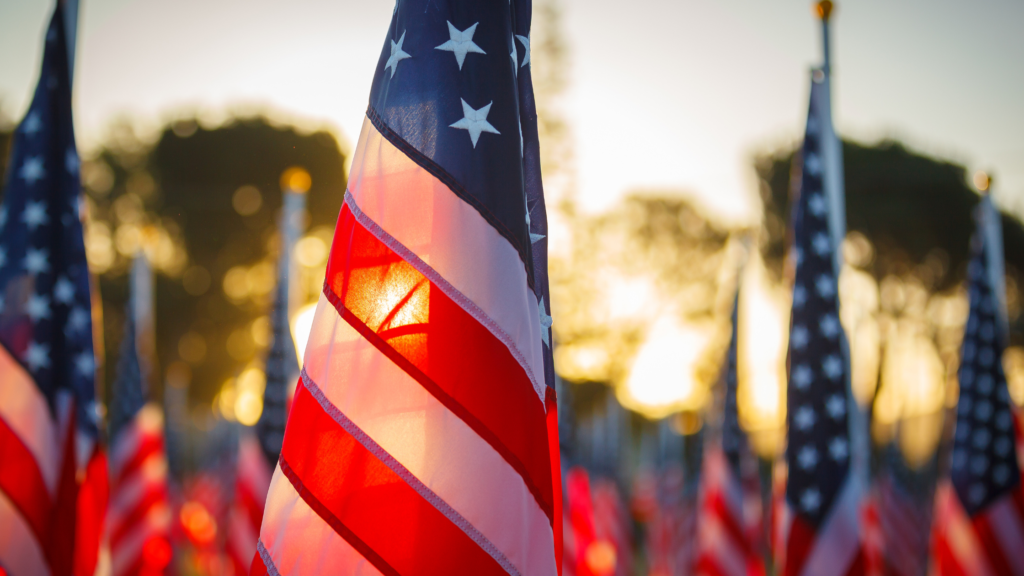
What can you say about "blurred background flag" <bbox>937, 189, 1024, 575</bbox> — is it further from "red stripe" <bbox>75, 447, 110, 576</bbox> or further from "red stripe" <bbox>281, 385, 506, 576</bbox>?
"red stripe" <bbox>75, 447, 110, 576</bbox>

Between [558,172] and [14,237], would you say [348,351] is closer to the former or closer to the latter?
[14,237]

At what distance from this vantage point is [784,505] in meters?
5.22

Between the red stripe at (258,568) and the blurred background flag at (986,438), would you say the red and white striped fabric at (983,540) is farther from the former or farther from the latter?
the red stripe at (258,568)

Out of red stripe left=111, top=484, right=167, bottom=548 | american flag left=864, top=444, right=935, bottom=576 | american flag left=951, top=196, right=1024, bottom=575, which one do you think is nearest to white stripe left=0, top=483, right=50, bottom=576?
red stripe left=111, top=484, right=167, bottom=548

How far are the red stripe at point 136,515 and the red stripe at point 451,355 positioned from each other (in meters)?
6.92

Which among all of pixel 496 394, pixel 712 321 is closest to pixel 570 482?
pixel 496 394

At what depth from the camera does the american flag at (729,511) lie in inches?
338

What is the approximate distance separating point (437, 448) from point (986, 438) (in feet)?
20.1

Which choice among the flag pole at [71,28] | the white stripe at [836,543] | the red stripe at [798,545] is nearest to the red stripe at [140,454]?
the flag pole at [71,28]

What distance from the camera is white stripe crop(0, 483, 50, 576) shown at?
3254 millimetres

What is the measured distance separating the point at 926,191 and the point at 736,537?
25.0 meters

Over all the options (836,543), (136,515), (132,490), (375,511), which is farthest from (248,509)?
(375,511)

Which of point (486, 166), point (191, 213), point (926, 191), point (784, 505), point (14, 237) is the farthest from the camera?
point (191, 213)

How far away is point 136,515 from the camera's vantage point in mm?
7785
